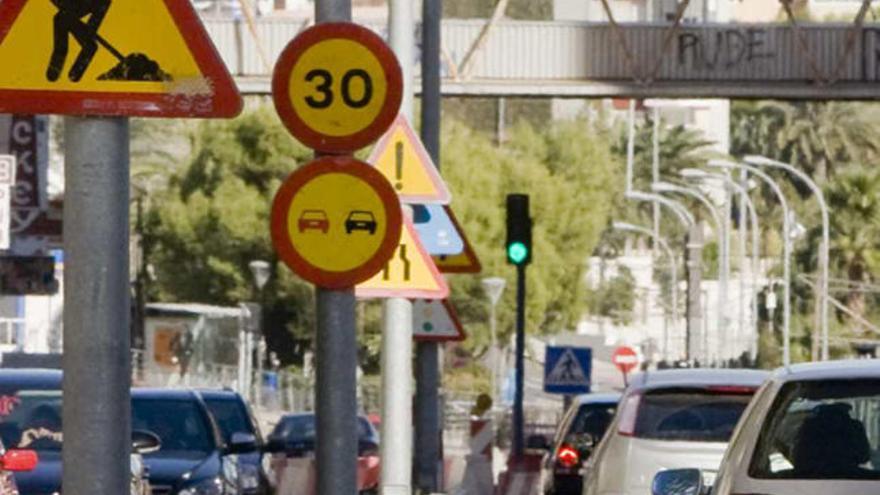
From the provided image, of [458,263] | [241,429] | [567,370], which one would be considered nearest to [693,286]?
[567,370]

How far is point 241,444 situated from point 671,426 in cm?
552

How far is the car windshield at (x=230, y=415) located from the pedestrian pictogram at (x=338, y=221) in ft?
40.6

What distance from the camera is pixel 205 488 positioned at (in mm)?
19219

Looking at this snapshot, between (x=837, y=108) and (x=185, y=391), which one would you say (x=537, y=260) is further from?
(x=185, y=391)

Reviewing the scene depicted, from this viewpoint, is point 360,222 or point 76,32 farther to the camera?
point 360,222

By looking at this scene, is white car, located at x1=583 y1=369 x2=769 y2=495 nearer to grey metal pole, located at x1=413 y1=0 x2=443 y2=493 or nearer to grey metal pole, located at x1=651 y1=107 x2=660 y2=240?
grey metal pole, located at x1=413 y1=0 x2=443 y2=493

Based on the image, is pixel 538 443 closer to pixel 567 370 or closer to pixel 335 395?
pixel 567 370

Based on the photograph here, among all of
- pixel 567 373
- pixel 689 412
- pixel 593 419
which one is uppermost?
pixel 689 412

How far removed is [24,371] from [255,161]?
5178cm

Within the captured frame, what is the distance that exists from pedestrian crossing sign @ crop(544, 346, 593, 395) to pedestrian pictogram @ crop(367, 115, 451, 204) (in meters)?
22.8

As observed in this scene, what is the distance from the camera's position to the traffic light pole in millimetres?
26734

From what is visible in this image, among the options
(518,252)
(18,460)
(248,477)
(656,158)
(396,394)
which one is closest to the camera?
(18,460)

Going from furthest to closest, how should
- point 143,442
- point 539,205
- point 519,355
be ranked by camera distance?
point 539,205, point 519,355, point 143,442

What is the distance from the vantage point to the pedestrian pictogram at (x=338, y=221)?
10547 millimetres
